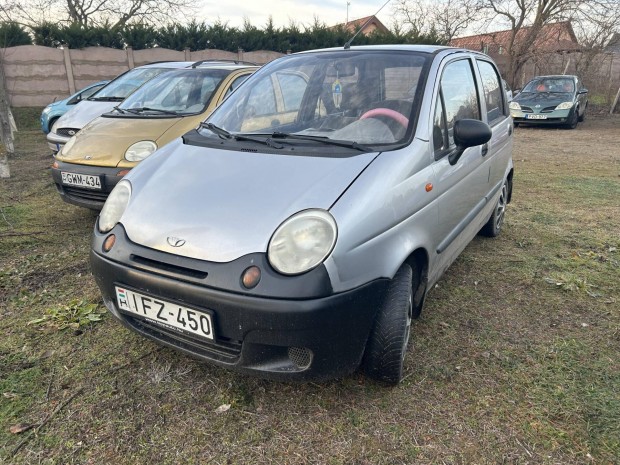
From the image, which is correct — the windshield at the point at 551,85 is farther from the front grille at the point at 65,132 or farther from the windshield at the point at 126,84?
the front grille at the point at 65,132

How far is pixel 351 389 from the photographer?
7.46 feet

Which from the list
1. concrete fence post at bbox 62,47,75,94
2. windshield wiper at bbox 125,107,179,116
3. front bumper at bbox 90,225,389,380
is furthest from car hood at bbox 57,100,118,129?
concrete fence post at bbox 62,47,75,94

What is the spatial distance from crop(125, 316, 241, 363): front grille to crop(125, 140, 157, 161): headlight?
2.25 m

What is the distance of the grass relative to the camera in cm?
193

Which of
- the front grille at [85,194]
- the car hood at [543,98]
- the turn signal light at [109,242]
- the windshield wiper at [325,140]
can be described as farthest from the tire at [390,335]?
the car hood at [543,98]

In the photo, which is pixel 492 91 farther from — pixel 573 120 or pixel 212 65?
pixel 573 120

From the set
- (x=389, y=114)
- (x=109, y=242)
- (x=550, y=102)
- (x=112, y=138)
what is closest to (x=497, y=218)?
(x=389, y=114)

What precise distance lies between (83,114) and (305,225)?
5521 millimetres

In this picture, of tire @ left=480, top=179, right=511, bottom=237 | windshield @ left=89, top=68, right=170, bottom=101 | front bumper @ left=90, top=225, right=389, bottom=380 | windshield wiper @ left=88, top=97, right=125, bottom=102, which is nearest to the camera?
front bumper @ left=90, top=225, right=389, bottom=380

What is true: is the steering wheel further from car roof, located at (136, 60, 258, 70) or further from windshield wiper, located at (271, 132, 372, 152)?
car roof, located at (136, 60, 258, 70)

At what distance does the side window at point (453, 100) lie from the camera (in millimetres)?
2660

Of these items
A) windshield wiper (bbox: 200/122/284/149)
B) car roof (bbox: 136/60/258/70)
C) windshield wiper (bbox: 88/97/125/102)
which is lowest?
windshield wiper (bbox: 88/97/125/102)

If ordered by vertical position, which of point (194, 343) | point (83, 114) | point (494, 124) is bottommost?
point (194, 343)

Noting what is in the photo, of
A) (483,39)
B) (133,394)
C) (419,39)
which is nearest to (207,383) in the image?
(133,394)
